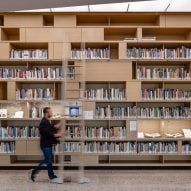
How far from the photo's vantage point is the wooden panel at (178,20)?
363 inches

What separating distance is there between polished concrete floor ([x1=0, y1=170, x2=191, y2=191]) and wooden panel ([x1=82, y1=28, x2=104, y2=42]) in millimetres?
3203

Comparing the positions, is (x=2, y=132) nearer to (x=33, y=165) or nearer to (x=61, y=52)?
(x=33, y=165)

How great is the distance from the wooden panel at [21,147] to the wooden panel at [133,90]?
9.06ft

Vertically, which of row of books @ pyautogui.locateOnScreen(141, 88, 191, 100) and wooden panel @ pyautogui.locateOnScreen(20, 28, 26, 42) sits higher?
wooden panel @ pyautogui.locateOnScreen(20, 28, 26, 42)

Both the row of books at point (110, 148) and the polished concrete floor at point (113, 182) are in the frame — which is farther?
the row of books at point (110, 148)

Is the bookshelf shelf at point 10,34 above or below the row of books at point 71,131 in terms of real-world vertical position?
above

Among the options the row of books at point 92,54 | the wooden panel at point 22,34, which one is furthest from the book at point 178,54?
the wooden panel at point 22,34

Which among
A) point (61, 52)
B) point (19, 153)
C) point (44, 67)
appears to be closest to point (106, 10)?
point (61, 52)

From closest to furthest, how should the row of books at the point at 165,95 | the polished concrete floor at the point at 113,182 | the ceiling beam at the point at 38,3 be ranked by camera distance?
the ceiling beam at the point at 38,3, the polished concrete floor at the point at 113,182, the row of books at the point at 165,95

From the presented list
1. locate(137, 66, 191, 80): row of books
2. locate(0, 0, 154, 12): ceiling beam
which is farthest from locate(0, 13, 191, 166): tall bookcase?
locate(0, 0, 154, 12): ceiling beam

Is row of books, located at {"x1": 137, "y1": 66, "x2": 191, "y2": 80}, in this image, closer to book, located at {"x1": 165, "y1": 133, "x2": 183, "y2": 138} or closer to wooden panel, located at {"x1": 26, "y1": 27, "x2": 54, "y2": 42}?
book, located at {"x1": 165, "y1": 133, "x2": 183, "y2": 138}

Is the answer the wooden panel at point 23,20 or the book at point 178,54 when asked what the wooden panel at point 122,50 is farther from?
the wooden panel at point 23,20

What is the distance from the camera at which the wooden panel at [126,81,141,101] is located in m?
9.08

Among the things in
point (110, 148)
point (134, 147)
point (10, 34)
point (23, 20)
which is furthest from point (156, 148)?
point (10, 34)
